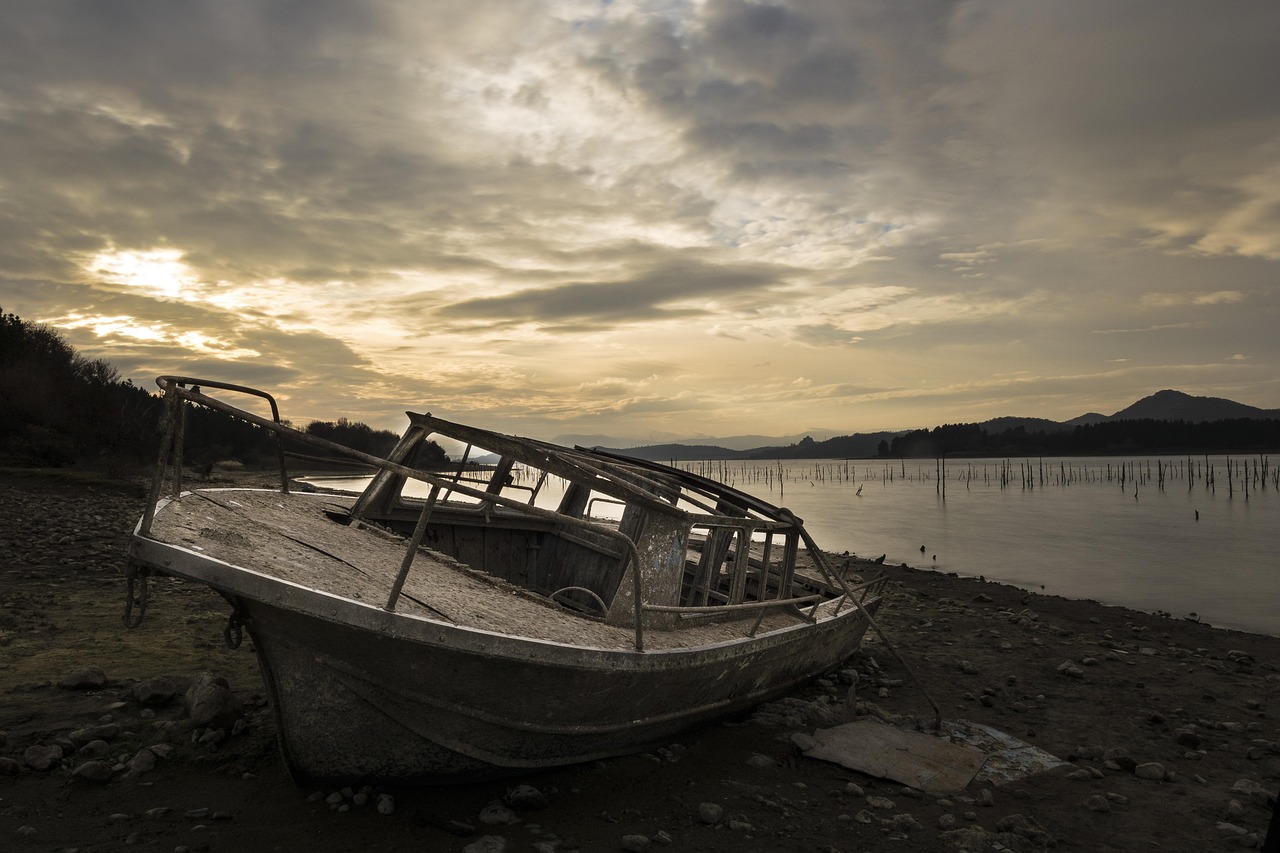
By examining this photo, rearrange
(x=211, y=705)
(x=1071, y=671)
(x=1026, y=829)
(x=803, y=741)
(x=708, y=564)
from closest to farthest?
(x=1026, y=829), (x=211, y=705), (x=803, y=741), (x=708, y=564), (x=1071, y=671)

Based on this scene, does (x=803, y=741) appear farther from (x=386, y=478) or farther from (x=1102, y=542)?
(x=1102, y=542)

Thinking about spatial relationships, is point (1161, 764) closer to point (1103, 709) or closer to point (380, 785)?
point (1103, 709)

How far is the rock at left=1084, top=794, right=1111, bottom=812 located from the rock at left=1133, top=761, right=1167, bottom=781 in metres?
0.95

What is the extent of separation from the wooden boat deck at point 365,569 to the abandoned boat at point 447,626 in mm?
28

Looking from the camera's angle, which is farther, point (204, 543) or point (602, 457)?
point (602, 457)

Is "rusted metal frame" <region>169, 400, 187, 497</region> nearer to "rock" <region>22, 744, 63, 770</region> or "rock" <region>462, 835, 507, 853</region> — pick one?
"rock" <region>22, 744, 63, 770</region>

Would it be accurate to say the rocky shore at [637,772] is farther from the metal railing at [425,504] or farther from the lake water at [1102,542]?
the lake water at [1102,542]

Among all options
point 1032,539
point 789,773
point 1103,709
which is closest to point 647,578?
point 789,773

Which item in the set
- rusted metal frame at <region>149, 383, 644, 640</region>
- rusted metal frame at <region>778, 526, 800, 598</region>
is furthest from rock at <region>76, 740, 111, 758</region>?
rusted metal frame at <region>778, 526, 800, 598</region>

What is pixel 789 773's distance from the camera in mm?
6992

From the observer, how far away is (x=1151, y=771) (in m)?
7.39

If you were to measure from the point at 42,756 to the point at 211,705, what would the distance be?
1.16 m

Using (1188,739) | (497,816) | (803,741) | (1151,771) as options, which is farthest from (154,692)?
(1188,739)

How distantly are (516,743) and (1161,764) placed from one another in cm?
663
